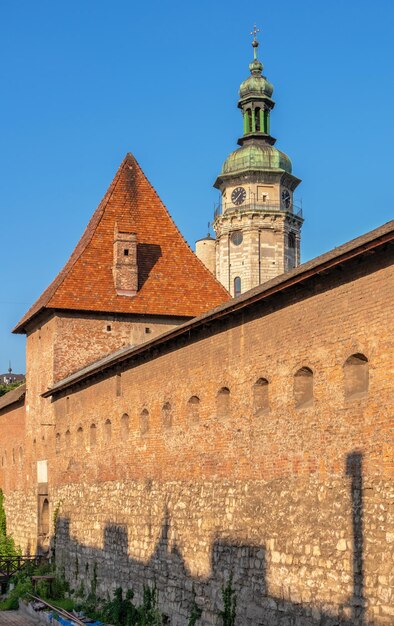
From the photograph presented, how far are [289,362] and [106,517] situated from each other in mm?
9619

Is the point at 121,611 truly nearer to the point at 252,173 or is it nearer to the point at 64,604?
the point at 64,604

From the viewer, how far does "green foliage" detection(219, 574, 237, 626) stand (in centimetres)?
1479

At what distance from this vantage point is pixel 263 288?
14.4 meters

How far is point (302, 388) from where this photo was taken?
45.4 ft

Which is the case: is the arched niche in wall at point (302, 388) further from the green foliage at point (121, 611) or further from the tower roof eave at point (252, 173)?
the tower roof eave at point (252, 173)

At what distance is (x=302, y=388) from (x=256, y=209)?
58824 mm

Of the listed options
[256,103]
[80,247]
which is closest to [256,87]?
[256,103]

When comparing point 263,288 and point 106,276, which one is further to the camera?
point 106,276

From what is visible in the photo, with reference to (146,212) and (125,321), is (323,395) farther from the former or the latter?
(146,212)

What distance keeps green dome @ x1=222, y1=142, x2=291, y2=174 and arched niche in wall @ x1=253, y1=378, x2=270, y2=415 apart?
57965mm

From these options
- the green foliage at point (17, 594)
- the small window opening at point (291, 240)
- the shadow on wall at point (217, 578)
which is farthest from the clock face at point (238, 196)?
the shadow on wall at point (217, 578)

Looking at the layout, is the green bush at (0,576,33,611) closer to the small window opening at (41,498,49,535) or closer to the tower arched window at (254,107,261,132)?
the small window opening at (41,498,49,535)

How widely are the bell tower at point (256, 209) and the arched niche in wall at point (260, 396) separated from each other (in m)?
56.4

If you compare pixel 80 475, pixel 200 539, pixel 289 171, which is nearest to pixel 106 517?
pixel 80 475
